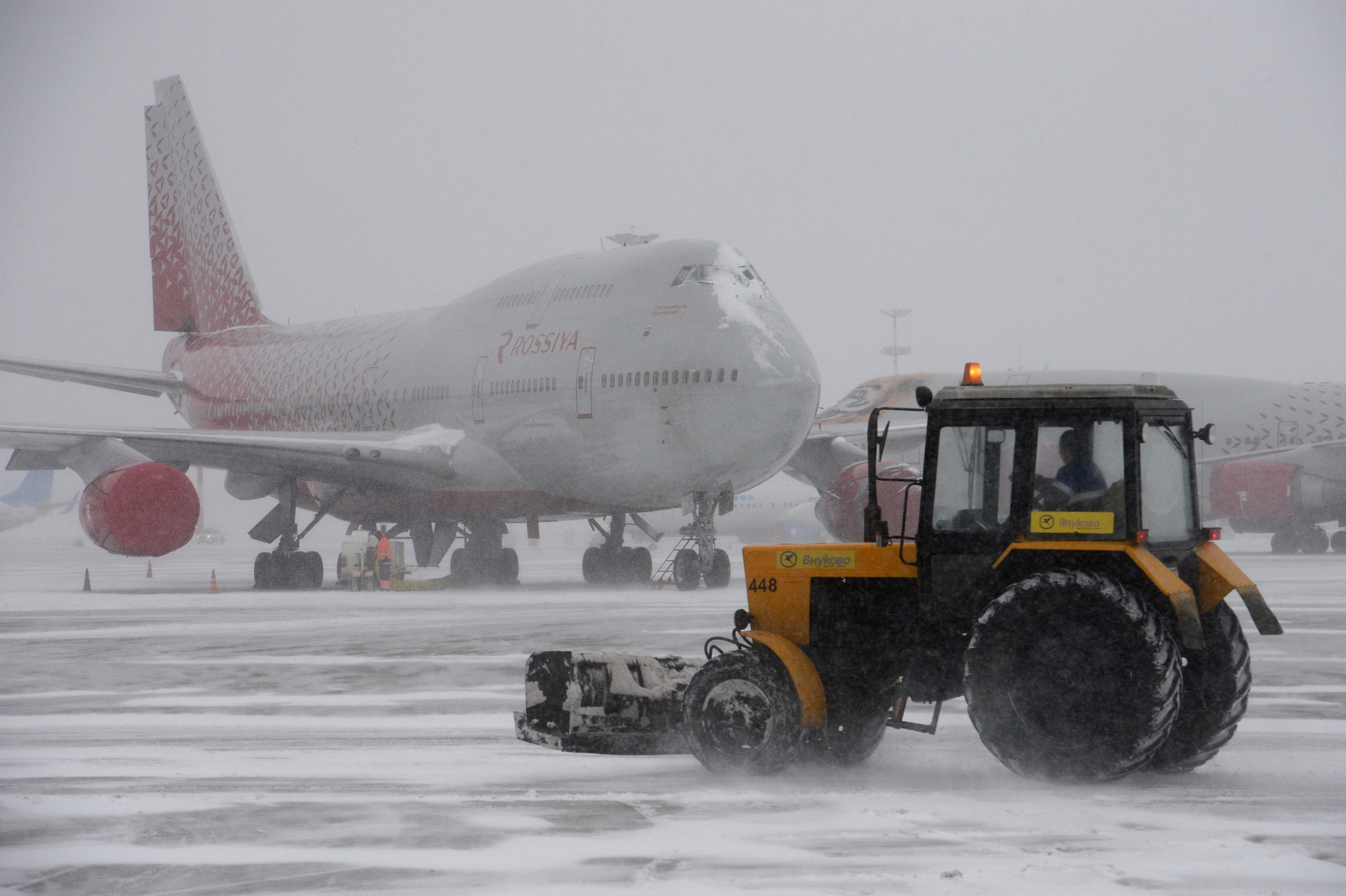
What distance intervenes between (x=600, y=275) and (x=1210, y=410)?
1042 inches

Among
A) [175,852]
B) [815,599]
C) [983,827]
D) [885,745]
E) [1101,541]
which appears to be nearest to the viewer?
[175,852]

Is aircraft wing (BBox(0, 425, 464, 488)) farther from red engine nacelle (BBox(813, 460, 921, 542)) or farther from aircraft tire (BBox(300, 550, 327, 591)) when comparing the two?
red engine nacelle (BBox(813, 460, 921, 542))

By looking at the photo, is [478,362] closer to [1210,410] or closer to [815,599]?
[815,599]

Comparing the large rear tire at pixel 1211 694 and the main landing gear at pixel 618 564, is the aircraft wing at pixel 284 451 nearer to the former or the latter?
the main landing gear at pixel 618 564

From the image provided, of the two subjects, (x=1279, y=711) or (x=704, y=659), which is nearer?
(x=1279, y=711)

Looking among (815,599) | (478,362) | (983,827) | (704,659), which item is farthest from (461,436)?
(983,827)

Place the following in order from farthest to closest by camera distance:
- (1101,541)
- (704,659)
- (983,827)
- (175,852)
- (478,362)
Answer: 1. (478,362)
2. (704,659)
3. (1101,541)
4. (983,827)
5. (175,852)

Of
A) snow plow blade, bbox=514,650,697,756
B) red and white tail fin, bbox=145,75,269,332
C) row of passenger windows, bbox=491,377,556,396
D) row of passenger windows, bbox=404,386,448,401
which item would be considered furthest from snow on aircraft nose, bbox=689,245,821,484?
red and white tail fin, bbox=145,75,269,332

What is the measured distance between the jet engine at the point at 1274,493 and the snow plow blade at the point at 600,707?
35.1 m

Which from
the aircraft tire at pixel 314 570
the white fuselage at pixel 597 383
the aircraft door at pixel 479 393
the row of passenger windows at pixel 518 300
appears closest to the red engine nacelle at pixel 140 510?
the aircraft tire at pixel 314 570

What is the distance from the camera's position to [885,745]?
27.2 feet

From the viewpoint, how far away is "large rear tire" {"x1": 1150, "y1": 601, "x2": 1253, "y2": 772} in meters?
6.89

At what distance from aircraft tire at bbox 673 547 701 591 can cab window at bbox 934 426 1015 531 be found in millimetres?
14750

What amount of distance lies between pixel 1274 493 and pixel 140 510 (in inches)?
1206
